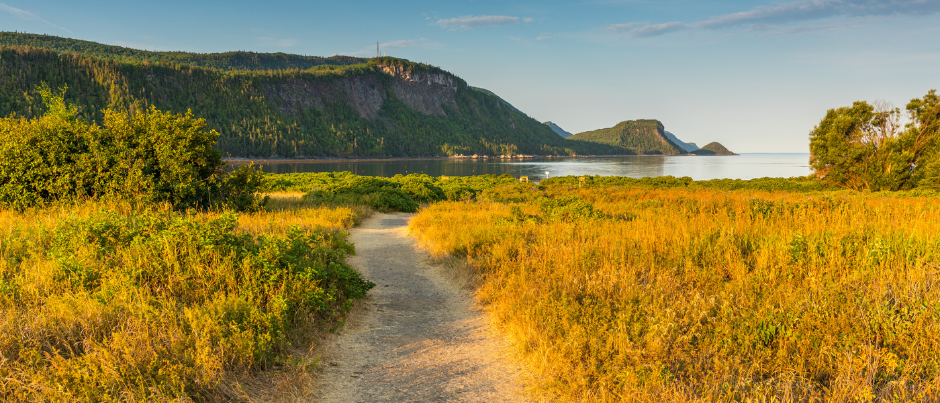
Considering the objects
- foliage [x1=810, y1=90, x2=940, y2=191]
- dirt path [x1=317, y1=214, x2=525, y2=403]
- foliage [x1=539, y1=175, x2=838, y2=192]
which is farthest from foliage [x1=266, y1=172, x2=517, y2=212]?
foliage [x1=810, y1=90, x2=940, y2=191]

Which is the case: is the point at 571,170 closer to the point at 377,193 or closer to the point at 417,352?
the point at 377,193

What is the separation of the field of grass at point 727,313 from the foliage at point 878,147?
27.7 metres

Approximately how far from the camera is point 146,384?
3273mm

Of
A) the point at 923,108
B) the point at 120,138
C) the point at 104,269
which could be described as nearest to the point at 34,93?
the point at 120,138

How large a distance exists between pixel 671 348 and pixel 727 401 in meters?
0.75

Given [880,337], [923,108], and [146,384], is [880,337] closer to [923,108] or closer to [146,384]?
[146,384]

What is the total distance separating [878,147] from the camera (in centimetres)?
2848

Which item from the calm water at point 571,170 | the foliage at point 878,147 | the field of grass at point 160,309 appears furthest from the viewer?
the calm water at point 571,170

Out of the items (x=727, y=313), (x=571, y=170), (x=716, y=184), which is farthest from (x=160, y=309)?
(x=571, y=170)

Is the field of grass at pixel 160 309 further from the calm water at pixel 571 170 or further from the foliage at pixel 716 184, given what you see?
the calm water at pixel 571 170

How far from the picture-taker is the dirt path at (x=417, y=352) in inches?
→ 153

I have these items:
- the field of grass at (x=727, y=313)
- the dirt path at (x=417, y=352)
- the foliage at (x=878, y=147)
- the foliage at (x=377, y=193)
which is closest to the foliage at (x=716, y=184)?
the foliage at (x=878, y=147)

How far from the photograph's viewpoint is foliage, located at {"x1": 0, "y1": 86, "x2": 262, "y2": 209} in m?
10.5

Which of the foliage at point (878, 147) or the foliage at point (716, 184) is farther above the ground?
the foliage at point (878, 147)
